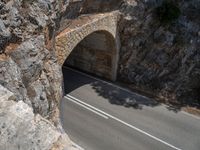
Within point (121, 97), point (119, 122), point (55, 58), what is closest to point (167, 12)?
point (121, 97)

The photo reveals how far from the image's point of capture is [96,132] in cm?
1532

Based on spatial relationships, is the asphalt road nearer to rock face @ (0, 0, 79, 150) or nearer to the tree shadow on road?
the tree shadow on road

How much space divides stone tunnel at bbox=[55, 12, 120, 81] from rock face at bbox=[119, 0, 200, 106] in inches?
41.5

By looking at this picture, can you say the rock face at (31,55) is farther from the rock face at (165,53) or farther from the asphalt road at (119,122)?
the rock face at (165,53)

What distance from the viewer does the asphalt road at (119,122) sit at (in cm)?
1479

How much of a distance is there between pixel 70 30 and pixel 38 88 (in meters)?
6.96

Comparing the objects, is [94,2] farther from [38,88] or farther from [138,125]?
[38,88]

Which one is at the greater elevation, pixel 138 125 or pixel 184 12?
pixel 184 12

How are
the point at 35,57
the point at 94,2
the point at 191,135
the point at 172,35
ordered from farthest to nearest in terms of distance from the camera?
1. the point at 172,35
2. the point at 94,2
3. the point at 191,135
4. the point at 35,57

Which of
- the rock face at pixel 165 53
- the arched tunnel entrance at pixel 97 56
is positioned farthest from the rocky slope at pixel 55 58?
the arched tunnel entrance at pixel 97 56

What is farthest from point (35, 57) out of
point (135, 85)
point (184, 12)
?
point (184, 12)

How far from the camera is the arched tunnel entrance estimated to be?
20031mm

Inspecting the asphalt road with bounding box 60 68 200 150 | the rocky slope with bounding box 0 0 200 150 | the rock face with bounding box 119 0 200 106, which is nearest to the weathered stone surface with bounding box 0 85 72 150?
the rocky slope with bounding box 0 0 200 150

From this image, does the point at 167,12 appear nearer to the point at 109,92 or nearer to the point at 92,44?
the point at 92,44
